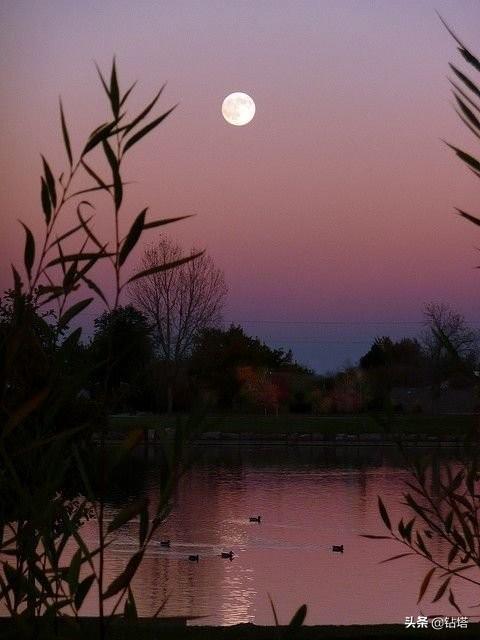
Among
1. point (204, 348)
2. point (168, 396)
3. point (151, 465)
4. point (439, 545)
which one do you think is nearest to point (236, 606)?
point (439, 545)

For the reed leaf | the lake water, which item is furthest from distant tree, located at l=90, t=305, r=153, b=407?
the lake water

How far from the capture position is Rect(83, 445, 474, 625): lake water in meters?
14.0

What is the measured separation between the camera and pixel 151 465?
117 ft

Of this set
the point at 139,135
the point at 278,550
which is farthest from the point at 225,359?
the point at 139,135

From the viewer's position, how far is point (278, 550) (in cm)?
1875

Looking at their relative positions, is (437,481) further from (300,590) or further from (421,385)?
(421,385)

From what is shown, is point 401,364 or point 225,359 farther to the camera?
point 401,364

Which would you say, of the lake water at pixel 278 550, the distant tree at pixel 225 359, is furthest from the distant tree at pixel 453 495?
the distant tree at pixel 225 359

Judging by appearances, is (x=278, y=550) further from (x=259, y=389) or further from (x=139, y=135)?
(x=259, y=389)

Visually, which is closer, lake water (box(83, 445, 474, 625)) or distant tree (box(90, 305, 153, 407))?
distant tree (box(90, 305, 153, 407))

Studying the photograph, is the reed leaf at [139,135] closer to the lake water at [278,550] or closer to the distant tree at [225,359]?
the lake water at [278,550]

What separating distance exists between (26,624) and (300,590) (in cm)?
1421

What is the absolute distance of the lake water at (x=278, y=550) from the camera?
1401 centimetres

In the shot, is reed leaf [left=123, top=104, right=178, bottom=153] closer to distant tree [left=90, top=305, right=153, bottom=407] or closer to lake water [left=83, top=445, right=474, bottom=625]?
distant tree [left=90, top=305, right=153, bottom=407]
